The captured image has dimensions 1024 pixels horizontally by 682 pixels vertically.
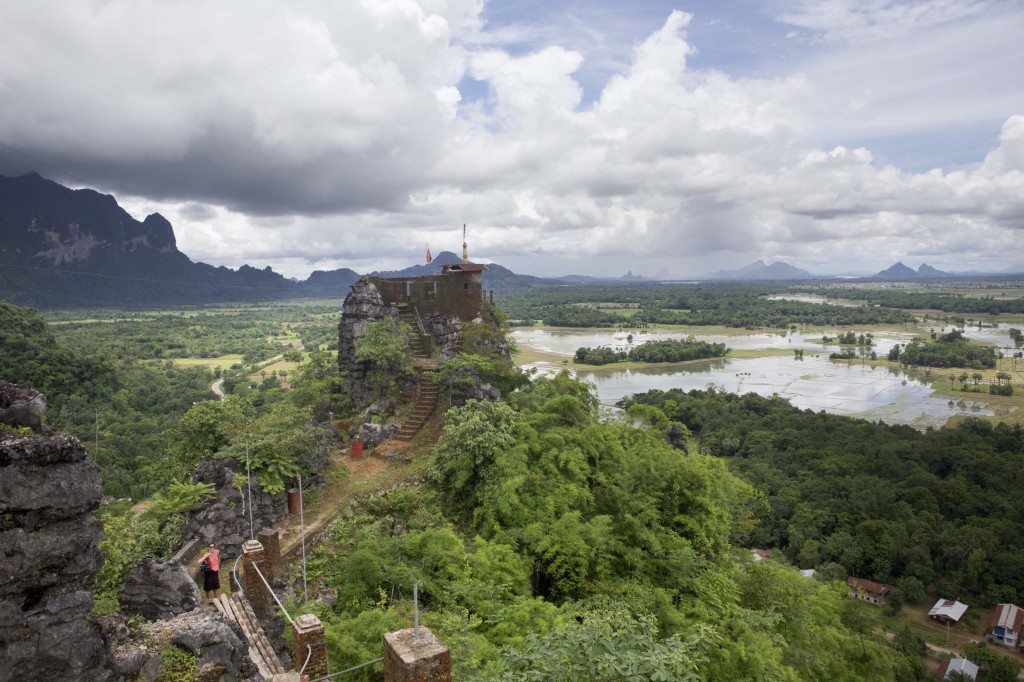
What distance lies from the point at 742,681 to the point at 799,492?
41.1 m

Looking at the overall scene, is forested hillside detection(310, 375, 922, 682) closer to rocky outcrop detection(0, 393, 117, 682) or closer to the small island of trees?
rocky outcrop detection(0, 393, 117, 682)

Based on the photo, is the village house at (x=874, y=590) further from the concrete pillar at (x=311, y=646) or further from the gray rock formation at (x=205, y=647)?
the gray rock formation at (x=205, y=647)

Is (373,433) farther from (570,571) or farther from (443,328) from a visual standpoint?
(570,571)

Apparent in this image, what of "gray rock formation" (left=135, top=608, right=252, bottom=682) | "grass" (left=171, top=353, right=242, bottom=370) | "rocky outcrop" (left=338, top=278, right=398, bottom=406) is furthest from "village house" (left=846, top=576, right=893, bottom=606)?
"grass" (left=171, top=353, right=242, bottom=370)

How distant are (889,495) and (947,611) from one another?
374 inches

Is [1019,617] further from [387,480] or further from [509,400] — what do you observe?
[387,480]

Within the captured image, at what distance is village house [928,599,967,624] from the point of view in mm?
33969

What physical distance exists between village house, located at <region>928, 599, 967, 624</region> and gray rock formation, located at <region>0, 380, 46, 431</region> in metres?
44.3

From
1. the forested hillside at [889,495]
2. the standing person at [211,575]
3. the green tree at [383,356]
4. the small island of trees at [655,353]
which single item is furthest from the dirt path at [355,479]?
the small island of trees at [655,353]

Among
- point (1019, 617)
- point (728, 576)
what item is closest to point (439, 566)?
point (728, 576)

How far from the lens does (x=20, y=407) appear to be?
5.43 m

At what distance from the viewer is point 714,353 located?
93000 mm

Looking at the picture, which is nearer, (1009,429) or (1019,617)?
(1019,617)

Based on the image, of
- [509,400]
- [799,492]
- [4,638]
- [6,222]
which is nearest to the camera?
[4,638]
